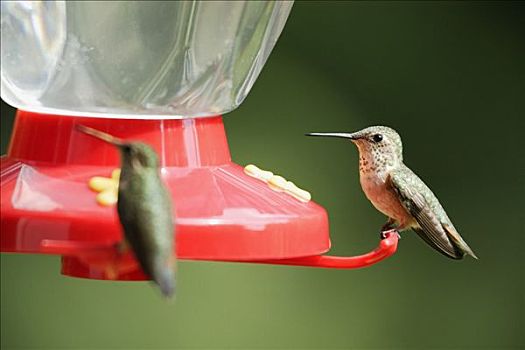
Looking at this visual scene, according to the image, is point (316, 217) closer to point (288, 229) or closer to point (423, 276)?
point (288, 229)

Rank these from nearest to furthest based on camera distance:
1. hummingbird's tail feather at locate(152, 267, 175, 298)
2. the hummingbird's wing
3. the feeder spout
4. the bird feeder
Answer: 1. hummingbird's tail feather at locate(152, 267, 175, 298)
2. the bird feeder
3. the feeder spout
4. the hummingbird's wing

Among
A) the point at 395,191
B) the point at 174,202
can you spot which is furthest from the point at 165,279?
the point at 395,191

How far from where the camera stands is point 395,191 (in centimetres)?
356

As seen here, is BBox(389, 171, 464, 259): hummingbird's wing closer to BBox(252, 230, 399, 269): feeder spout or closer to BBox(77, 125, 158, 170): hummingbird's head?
BBox(252, 230, 399, 269): feeder spout

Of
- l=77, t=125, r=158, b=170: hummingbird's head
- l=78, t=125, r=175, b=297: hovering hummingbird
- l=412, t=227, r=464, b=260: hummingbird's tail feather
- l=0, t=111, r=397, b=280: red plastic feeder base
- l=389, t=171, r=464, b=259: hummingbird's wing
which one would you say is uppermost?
l=77, t=125, r=158, b=170: hummingbird's head

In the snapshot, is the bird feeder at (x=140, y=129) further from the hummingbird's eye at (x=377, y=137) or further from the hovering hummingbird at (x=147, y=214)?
the hummingbird's eye at (x=377, y=137)

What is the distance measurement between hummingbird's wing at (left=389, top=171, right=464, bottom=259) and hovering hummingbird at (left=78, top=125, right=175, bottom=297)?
1369mm

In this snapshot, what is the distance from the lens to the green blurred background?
198 inches

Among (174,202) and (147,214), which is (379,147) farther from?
(147,214)

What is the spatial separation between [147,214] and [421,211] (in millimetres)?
1491

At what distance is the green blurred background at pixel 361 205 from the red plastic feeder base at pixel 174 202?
2.24 metres

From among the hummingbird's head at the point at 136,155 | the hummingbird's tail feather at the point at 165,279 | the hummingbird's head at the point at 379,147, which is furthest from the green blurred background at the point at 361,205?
the hummingbird's tail feather at the point at 165,279

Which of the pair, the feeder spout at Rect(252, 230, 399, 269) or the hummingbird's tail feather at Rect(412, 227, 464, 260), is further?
the hummingbird's tail feather at Rect(412, 227, 464, 260)

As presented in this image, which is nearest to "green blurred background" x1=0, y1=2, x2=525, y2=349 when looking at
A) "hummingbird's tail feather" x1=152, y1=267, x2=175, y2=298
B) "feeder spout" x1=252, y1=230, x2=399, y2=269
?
"feeder spout" x1=252, y1=230, x2=399, y2=269
